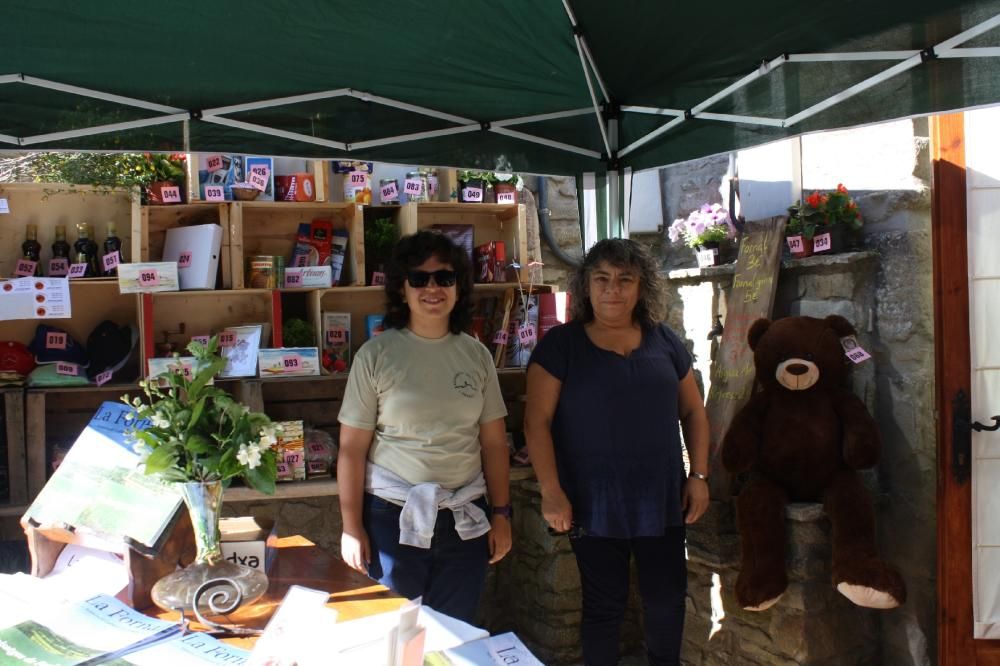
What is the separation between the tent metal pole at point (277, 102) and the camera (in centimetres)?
273

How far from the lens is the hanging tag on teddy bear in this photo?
10.2 feet

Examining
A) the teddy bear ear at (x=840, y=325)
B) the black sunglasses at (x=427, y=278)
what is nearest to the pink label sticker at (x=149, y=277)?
the black sunglasses at (x=427, y=278)

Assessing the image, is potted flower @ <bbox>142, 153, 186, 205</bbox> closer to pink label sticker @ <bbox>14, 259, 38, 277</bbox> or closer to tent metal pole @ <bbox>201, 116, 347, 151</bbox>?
pink label sticker @ <bbox>14, 259, 38, 277</bbox>

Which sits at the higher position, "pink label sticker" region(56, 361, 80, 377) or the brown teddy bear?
"pink label sticker" region(56, 361, 80, 377)

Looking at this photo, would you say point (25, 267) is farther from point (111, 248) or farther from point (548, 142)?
point (548, 142)

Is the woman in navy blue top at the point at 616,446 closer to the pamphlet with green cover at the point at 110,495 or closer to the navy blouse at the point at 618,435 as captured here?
the navy blouse at the point at 618,435


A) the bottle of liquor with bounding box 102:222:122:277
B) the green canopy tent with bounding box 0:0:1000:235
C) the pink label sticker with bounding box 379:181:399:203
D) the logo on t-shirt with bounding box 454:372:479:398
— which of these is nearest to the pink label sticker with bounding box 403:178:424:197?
the pink label sticker with bounding box 379:181:399:203

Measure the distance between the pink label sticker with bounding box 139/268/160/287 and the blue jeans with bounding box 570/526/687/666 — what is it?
1840 millimetres

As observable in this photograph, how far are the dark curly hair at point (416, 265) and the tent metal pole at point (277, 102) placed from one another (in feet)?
1.89

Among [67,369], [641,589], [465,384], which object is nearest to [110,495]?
[465,384]

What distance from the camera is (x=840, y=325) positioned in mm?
3152

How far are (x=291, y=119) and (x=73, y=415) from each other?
1.65 m

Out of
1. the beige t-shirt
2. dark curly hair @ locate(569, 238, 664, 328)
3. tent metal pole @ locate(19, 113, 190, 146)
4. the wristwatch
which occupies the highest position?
tent metal pole @ locate(19, 113, 190, 146)

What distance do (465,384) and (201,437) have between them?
2.97ft
